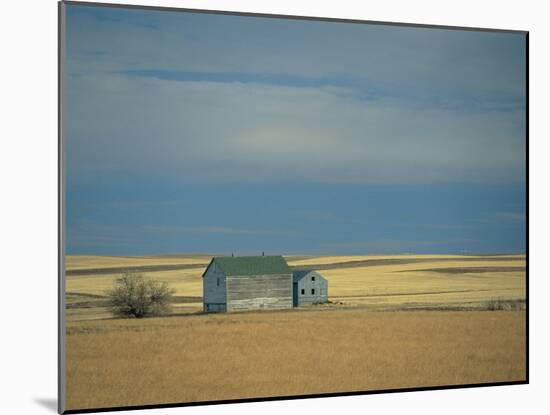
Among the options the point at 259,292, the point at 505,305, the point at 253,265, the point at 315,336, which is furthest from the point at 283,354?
the point at 505,305

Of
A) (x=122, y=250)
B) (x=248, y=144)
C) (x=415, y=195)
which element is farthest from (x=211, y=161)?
(x=415, y=195)

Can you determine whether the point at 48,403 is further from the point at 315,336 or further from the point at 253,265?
the point at 315,336

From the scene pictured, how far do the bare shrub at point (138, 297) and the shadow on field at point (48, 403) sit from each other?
980 millimetres

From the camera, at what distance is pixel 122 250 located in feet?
34.2

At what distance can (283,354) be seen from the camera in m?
11.0

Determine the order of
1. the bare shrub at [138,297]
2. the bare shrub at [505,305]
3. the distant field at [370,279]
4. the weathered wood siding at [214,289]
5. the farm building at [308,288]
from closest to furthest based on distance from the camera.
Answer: the distant field at [370,279], the bare shrub at [138,297], the weathered wood siding at [214,289], the farm building at [308,288], the bare shrub at [505,305]

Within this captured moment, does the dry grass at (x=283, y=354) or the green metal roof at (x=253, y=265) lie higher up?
the green metal roof at (x=253, y=265)

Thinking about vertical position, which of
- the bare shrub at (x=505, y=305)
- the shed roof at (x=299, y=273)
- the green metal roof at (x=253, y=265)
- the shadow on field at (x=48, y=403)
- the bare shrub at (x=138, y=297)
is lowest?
the shadow on field at (x=48, y=403)

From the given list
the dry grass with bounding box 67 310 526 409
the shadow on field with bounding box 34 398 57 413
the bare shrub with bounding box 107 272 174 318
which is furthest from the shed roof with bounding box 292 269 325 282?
the shadow on field with bounding box 34 398 57 413

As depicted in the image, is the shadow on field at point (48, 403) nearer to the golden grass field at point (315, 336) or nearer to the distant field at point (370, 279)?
the golden grass field at point (315, 336)

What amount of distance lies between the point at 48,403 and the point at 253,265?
7.40 feet

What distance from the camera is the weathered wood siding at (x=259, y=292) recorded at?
10.9m

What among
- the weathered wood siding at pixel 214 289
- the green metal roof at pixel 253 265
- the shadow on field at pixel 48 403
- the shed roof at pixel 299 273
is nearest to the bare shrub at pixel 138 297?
the weathered wood siding at pixel 214 289

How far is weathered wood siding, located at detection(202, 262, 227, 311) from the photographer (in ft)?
35.4
